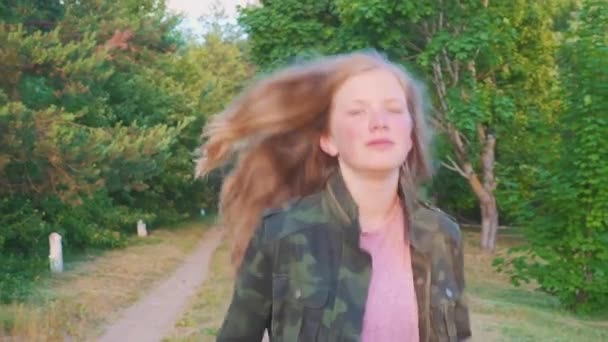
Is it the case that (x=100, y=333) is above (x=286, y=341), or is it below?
below

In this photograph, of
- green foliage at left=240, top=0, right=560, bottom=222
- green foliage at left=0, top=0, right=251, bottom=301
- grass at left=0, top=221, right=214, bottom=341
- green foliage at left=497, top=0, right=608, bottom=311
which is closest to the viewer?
grass at left=0, top=221, right=214, bottom=341

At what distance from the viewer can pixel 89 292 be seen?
14531 mm

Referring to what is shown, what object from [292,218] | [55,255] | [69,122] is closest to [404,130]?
[292,218]

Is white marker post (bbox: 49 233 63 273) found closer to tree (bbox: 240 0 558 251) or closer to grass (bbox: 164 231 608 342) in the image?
grass (bbox: 164 231 608 342)

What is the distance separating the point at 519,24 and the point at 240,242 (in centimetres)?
2224

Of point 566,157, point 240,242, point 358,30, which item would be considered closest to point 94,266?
point 358,30

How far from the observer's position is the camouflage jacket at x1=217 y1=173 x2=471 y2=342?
196cm

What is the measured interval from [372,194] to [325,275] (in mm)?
241

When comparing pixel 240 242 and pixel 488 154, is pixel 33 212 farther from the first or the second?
pixel 240 242

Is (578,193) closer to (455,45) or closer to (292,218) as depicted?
(455,45)

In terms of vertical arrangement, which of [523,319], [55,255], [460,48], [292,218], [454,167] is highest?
[460,48]

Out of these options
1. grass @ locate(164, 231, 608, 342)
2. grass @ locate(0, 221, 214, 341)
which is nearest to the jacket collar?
grass @ locate(164, 231, 608, 342)

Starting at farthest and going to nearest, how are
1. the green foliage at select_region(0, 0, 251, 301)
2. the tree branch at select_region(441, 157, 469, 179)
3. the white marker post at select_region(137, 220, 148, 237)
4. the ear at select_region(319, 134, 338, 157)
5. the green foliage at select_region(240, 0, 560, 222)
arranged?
the white marker post at select_region(137, 220, 148, 237) < the tree branch at select_region(441, 157, 469, 179) < the green foliage at select_region(240, 0, 560, 222) < the green foliage at select_region(0, 0, 251, 301) < the ear at select_region(319, 134, 338, 157)

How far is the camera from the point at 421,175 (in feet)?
7.48
